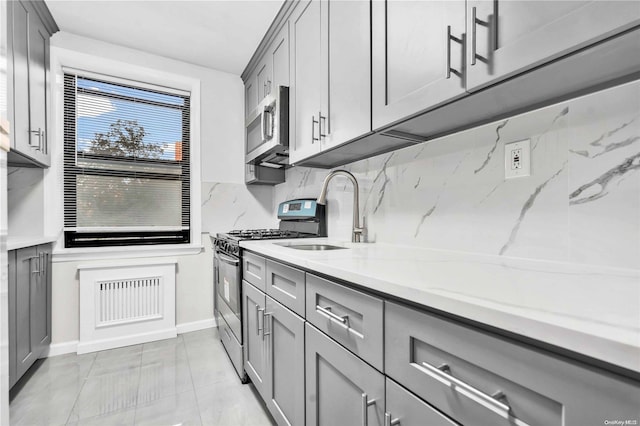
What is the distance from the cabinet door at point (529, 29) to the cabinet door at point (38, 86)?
271 centimetres

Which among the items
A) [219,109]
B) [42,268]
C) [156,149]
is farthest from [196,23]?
[42,268]

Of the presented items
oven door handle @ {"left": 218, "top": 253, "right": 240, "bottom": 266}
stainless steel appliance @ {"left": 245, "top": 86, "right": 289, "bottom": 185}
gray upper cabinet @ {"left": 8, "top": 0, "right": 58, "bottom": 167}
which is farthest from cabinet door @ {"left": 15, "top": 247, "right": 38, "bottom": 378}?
stainless steel appliance @ {"left": 245, "top": 86, "right": 289, "bottom": 185}

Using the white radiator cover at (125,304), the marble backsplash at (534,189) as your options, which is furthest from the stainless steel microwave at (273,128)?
the white radiator cover at (125,304)

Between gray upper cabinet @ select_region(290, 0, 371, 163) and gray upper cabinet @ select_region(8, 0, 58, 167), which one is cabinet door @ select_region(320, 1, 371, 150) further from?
gray upper cabinet @ select_region(8, 0, 58, 167)

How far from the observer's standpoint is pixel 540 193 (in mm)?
984

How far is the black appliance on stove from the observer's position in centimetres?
190

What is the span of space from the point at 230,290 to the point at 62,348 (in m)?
1.57

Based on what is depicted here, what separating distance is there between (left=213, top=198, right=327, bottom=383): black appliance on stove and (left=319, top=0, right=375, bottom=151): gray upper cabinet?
78 cm

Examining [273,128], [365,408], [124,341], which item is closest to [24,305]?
[124,341]

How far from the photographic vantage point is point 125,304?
254 centimetres

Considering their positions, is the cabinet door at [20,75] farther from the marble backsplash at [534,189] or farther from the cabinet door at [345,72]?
the marble backsplash at [534,189]

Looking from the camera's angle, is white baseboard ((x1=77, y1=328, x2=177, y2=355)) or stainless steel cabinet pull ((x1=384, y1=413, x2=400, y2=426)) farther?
white baseboard ((x1=77, y1=328, x2=177, y2=355))

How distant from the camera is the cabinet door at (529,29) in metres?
0.60

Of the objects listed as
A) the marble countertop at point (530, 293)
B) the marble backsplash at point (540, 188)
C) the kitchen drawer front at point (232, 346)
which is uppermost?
the marble backsplash at point (540, 188)
